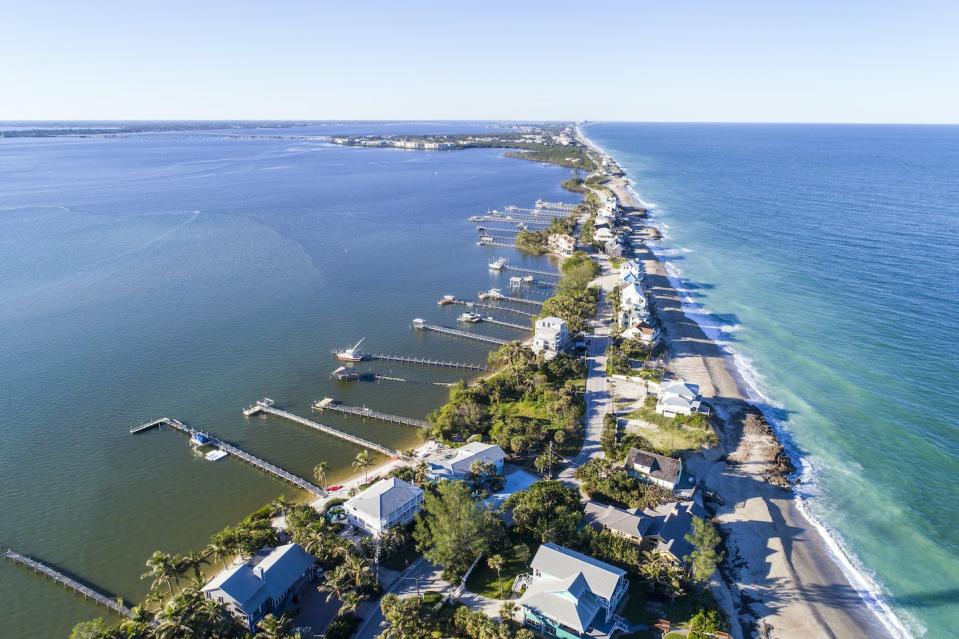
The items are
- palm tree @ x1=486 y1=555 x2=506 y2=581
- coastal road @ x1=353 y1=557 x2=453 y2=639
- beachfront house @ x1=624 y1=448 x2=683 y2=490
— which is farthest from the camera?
beachfront house @ x1=624 y1=448 x2=683 y2=490

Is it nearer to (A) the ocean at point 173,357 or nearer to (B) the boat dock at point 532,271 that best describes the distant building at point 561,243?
(A) the ocean at point 173,357

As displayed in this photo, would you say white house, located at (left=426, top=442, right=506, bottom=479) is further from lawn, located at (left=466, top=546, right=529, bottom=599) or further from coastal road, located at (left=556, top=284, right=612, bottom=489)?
lawn, located at (left=466, top=546, right=529, bottom=599)

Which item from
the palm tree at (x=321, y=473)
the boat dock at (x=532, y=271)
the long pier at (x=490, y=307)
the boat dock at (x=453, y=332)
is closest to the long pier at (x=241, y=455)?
the palm tree at (x=321, y=473)

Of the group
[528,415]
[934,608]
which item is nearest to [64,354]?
[528,415]

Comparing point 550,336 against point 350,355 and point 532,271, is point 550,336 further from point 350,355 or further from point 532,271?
point 532,271

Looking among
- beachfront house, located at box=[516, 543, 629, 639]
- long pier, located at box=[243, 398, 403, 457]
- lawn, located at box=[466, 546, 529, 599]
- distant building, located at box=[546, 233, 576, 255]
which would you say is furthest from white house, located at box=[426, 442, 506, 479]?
distant building, located at box=[546, 233, 576, 255]

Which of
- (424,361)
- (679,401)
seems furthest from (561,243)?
(679,401)
